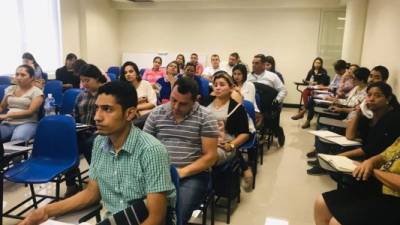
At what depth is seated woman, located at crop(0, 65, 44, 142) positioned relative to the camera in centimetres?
324

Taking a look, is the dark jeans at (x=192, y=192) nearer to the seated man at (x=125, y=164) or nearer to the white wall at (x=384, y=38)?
the seated man at (x=125, y=164)

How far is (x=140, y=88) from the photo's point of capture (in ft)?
12.2

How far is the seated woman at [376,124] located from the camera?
82.0 inches

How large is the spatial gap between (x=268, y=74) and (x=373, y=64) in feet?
6.04

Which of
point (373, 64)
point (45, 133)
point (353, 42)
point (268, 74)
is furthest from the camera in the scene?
point (353, 42)

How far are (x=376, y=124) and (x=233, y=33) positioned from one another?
6538 millimetres

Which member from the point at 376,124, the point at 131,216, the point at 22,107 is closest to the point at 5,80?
the point at 22,107

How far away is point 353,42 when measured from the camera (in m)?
6.07

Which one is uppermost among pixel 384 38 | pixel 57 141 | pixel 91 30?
pixel 91 30

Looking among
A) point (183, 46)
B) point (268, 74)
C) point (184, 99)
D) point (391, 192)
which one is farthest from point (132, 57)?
point (391, 192)

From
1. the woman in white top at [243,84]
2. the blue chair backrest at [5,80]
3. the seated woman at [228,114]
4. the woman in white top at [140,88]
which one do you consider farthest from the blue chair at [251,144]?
the blue chair backrest at [5,80]

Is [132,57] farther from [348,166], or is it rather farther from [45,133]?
[348,166]

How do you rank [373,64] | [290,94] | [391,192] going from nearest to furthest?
[391,192], [373,64], [290,94]

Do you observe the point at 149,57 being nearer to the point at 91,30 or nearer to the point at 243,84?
the point at 91,30
